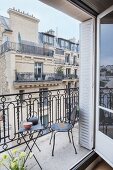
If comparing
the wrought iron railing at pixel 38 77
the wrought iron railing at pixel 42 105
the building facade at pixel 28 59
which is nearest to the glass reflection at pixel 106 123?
the wrought iron railing at pixel 42 105

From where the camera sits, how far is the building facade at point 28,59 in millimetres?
11688

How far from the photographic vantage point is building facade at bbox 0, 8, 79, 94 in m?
11.7

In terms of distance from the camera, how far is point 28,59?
12789 mm

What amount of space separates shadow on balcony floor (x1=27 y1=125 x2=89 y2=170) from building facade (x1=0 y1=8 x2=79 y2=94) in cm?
763

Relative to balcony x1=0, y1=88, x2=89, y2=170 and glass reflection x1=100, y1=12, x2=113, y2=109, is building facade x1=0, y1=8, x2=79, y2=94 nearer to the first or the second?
balcony x1=0, y1=88, x2=89, y2=170

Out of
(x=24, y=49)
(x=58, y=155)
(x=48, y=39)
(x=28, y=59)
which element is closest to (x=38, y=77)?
(x=28, y=59)

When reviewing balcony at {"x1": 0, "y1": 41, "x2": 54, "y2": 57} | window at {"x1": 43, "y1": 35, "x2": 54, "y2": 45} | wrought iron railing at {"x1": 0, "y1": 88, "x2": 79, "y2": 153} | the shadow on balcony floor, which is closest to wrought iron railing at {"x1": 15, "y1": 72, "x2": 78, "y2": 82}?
balcony at {"x1": 0, "y1": 41, "x2": 54, "y2": 57}

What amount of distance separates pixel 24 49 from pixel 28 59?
764 mm

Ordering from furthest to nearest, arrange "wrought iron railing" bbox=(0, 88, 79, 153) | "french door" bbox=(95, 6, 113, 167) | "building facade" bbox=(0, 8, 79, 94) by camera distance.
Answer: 1. "building facade" bbox=(0, 8, 79, 94)
2. "wrought iron railing" bbox=(0, 88, 79, 153)
3. "french door" bbox=(95, 6, 113, 167)

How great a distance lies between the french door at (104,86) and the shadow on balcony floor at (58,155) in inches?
15.3

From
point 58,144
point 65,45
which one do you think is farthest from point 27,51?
point 58,144

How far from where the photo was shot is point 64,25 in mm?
12633

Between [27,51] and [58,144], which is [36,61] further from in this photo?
[58,144]

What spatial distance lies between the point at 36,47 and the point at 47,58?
3.97ft
